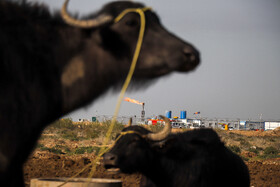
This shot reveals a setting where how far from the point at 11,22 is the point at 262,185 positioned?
9.54 m

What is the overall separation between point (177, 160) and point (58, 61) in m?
5.21

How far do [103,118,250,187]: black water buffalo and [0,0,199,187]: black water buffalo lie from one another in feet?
14.2

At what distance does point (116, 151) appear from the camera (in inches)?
261

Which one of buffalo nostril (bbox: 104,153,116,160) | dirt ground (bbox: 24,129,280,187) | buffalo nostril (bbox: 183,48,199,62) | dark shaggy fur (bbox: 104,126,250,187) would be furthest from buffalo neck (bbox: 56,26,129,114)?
dirt ground (bbox: 24,129,280,187)

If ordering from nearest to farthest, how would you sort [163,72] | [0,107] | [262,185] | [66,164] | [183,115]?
[0,107], [163,72], [262,185], [66,164], [183,115]

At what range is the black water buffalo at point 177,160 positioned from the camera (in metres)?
6.77

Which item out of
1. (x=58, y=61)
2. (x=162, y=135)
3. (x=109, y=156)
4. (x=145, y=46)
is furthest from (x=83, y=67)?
(x=162, y=135)

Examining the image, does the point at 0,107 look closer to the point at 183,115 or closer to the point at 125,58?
the point at 125,58

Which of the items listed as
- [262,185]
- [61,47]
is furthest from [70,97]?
[262,185]

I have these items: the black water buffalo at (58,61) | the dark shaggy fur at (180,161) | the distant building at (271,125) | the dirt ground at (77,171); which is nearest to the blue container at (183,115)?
the distant building at (271,125)

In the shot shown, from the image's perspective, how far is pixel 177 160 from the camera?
7117 millimetres

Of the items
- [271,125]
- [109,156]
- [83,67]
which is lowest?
[271,125]

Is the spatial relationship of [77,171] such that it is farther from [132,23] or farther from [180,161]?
[132,23]

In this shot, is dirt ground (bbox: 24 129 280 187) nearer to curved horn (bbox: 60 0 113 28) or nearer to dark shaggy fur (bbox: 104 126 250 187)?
dark shaggy fur (bbox: 104 126 250 187)
